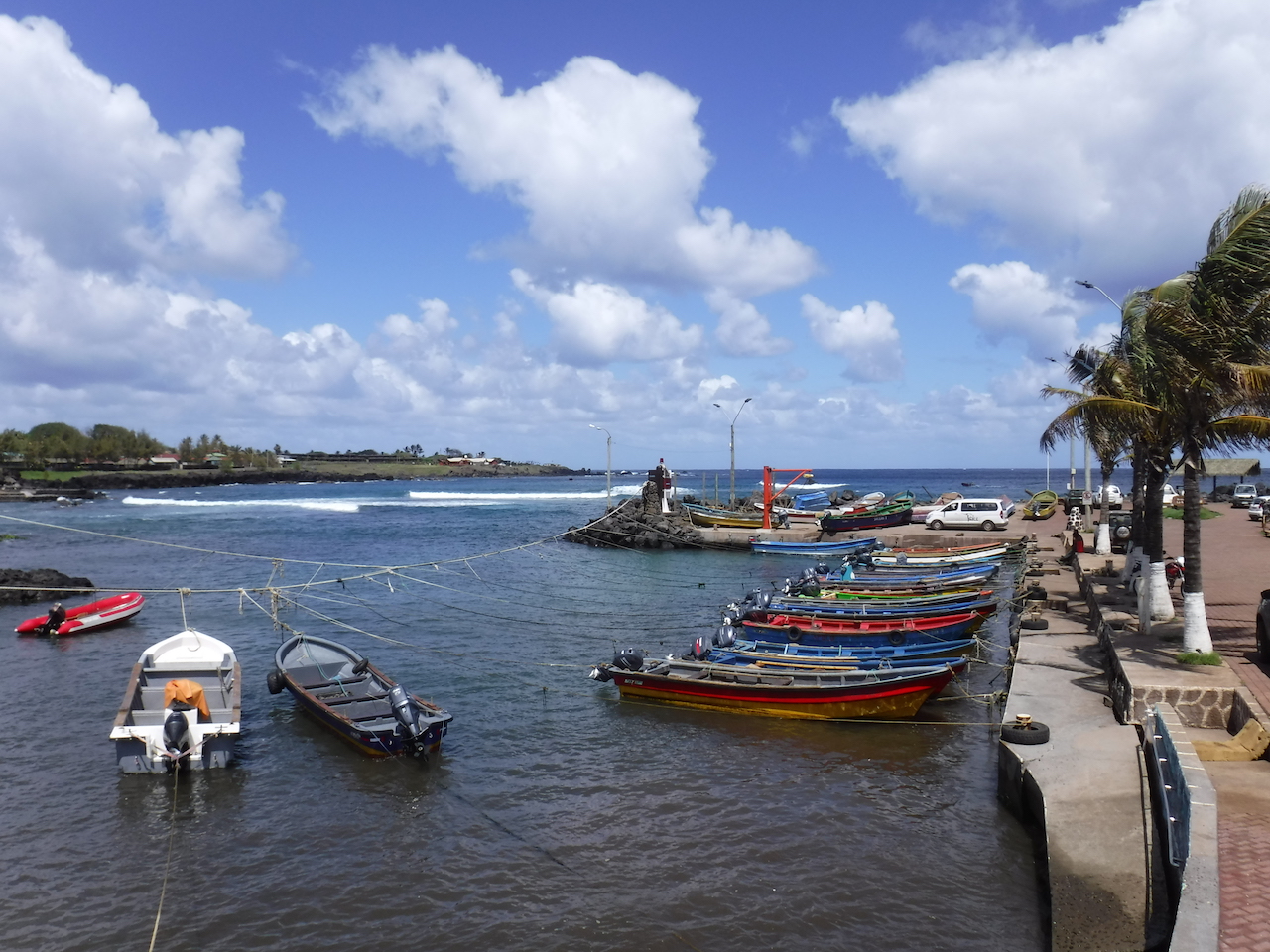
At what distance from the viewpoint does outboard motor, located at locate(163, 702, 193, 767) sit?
566 inches

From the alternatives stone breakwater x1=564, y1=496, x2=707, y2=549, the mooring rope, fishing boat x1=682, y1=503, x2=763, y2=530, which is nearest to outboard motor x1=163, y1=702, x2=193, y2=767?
the mooring rope

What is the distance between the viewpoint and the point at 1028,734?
479 inches

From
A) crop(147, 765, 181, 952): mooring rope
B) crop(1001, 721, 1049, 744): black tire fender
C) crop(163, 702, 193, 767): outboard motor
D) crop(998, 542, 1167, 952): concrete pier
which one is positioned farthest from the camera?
crop(163, 702, 193, 767): outboard motor

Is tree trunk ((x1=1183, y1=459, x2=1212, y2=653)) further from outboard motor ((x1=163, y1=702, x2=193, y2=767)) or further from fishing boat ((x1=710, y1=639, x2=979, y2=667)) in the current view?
outboard motor ((x1=163, y1=702, x2=193, y2=767))

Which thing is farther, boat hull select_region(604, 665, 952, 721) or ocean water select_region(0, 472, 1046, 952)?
boat hull select_region(604, 665, 952, 721)

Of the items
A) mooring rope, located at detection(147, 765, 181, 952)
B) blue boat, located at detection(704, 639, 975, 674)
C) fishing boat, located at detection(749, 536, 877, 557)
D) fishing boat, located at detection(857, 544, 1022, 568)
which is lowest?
mooring rope, located at detection(147, 765, 181, 952)

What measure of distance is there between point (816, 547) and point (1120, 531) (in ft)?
48.2

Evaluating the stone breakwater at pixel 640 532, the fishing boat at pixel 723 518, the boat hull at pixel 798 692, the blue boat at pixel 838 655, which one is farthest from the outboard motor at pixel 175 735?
the fishing boat at pixel 723 518

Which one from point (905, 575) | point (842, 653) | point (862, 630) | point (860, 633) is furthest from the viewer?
point (905, 575)

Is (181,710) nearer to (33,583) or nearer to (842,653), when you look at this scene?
(842,653)

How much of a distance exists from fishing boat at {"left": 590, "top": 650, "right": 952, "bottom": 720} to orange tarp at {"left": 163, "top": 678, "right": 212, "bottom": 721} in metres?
7.84

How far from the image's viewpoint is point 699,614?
28.6m

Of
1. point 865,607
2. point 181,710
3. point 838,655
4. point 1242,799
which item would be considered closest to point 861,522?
point 865,607

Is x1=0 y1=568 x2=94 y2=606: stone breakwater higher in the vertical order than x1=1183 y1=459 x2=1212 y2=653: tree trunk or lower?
Result: lower
